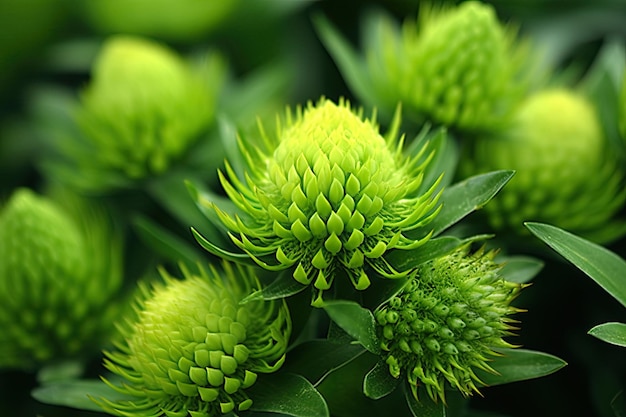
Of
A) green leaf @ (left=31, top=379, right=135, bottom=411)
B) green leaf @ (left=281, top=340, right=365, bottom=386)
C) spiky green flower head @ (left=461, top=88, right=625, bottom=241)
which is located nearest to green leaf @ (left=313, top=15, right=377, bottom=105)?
spiky green flower head @ (left=461, top=88, right=625, bottom=241)

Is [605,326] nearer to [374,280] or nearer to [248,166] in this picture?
[374,280]

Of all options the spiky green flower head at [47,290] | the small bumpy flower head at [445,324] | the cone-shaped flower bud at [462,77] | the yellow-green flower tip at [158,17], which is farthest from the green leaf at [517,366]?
the yellow-green flower tip at [158,17]

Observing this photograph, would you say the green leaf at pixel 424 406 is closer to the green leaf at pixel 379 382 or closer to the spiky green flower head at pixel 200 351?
the green leaf at pixel 379 382

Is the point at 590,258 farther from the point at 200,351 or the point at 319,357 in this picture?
the point at 200,351

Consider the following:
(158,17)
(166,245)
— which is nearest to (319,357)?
(166,245)

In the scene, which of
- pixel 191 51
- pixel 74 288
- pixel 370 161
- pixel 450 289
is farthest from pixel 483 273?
pixel 191 51

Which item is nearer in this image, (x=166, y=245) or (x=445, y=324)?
(x=445, y=324)
